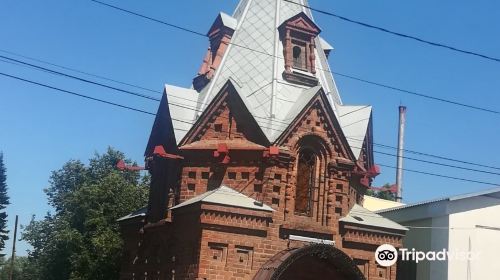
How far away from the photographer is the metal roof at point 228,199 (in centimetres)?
1559

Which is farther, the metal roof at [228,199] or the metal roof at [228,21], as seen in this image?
the metal roof at [228,21]

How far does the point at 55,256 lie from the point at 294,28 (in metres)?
20.5

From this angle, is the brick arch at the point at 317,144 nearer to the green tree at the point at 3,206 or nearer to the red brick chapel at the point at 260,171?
the red brick chapel at the point at 260,171

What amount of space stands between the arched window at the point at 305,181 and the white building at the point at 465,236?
4.00 m

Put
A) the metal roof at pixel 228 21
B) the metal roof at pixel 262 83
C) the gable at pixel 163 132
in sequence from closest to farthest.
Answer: the metal roof at pixel 262 83, the gable at pixel 163 132, the metal roof at pixel 228 21

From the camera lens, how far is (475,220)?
59.3ft

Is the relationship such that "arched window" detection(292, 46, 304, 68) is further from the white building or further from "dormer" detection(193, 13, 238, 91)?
the white building

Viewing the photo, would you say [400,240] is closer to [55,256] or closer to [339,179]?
[339,179]

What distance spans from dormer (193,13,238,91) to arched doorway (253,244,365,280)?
6.75 metres

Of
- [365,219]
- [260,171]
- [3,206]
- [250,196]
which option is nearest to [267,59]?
[260,171]

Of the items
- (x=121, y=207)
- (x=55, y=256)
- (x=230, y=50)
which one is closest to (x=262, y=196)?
(x=230, y=50)

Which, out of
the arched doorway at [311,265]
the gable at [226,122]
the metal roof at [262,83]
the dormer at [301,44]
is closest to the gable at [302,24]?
the dormer at [301,44]

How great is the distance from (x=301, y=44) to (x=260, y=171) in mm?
4990

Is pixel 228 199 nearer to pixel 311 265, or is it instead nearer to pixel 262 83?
pixel 311 265
